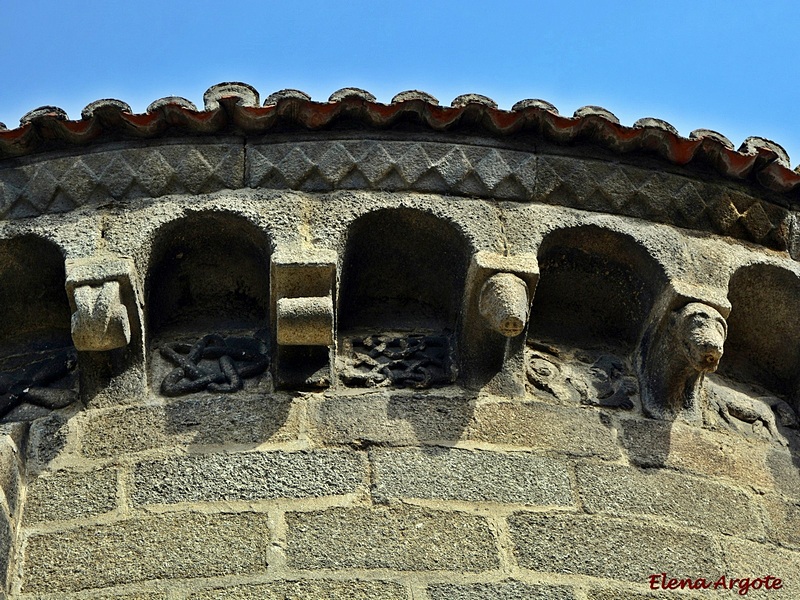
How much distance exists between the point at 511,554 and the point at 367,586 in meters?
0.52

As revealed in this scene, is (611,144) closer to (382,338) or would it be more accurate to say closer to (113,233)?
(382,338)

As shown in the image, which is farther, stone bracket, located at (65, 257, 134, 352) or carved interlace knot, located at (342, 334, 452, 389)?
carved interlace knot, located at (342, 334, 452, 389)

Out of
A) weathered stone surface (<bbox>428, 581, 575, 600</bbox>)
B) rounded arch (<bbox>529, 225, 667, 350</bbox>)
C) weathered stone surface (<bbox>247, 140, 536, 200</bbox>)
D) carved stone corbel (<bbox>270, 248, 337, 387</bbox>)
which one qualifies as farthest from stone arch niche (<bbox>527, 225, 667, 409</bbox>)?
weathered stone surface (<bbox>428, 581, 575, 600</bbox>)

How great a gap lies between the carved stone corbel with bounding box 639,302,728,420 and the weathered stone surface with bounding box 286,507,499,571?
105 centimetres

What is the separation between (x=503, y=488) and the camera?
4555 mm

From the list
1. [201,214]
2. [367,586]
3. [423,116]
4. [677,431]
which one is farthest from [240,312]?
[677,431]

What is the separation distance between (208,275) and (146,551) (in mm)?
1323

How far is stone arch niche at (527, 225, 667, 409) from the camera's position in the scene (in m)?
5.14

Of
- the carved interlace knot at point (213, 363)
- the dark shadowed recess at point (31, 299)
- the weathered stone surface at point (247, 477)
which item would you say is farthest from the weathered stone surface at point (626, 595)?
the dark shadowed recess at point (31, 299)

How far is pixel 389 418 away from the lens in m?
4.75

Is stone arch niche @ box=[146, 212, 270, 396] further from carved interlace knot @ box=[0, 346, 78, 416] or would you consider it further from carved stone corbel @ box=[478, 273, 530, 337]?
carved stone corbel @ box=[478, 273, 530, 337]

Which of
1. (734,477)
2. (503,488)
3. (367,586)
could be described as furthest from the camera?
(734,477)

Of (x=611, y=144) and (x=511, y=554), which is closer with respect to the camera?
(x=511, y=554)

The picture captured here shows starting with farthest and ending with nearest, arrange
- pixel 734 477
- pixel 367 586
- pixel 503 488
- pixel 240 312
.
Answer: pixel 240 312 < pixel 734 477 < pixel 503 488 < pixel 367 586
